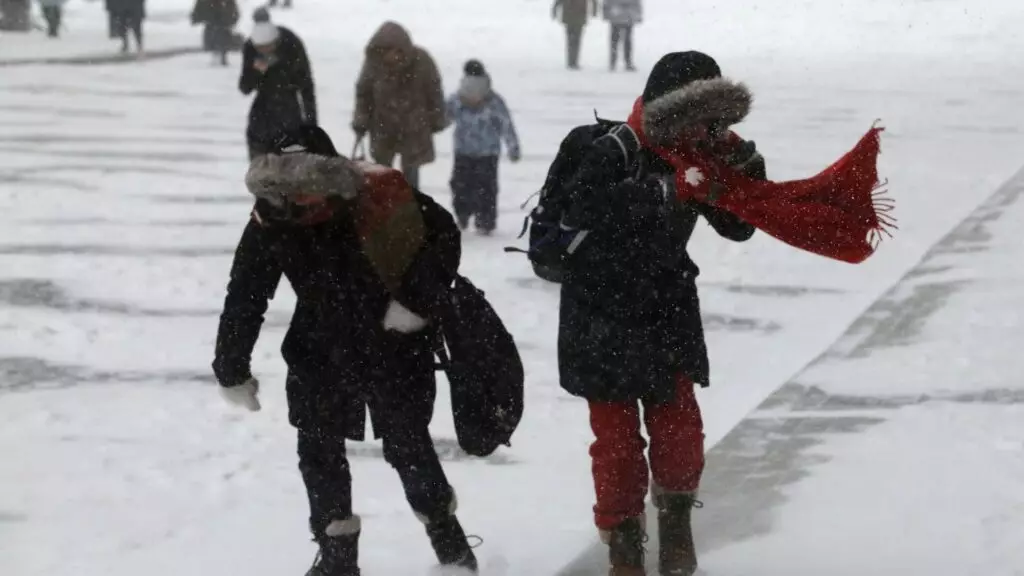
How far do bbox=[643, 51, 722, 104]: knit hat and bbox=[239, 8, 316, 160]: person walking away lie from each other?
786 cm

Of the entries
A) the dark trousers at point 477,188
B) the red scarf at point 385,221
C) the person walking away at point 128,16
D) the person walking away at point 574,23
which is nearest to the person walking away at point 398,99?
the dark trousers at point 477,188

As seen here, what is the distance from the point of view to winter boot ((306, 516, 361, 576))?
15.4 feet

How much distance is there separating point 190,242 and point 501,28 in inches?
1080

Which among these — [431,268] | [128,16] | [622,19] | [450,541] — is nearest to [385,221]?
[431,268]

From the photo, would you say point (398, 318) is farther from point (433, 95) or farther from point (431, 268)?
point (433, 95)

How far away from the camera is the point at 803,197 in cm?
466

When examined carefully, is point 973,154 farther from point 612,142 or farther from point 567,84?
point 612,142

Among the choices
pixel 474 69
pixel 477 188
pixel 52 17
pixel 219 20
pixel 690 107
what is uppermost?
pixel 690 107

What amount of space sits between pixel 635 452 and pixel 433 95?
737 cm

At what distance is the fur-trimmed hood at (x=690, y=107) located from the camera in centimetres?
452

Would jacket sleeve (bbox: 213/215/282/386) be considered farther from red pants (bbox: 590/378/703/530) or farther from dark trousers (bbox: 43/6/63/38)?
dark trousers (bbox: 43/6/63/38)

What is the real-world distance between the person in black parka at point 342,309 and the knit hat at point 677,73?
65 cm

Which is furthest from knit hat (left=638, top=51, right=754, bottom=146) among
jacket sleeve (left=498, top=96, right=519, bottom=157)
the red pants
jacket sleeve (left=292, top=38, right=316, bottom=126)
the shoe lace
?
jacket sleeve (left=292, top=38, right=316, bottom=126)

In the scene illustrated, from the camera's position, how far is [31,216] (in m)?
12.3
